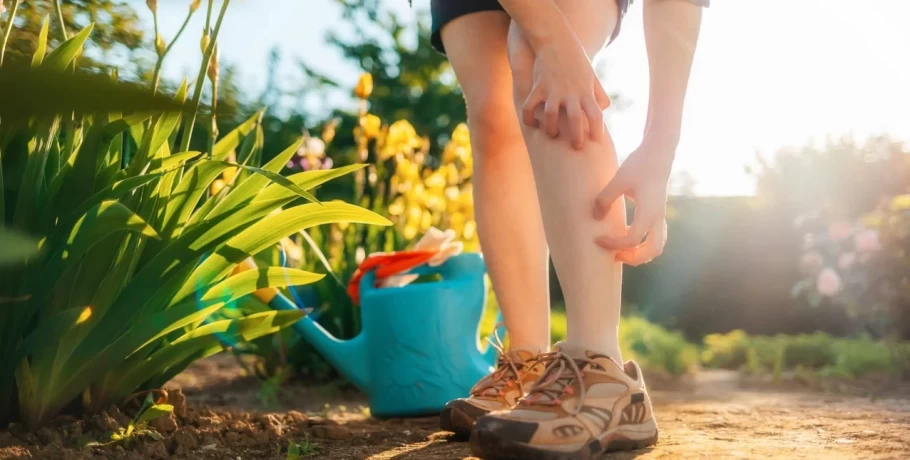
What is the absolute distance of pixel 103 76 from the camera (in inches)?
7.0

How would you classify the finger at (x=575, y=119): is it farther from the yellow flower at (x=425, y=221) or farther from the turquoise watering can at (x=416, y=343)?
the yellow flower at (x=425, y=221)

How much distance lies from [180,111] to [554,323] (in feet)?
17.0

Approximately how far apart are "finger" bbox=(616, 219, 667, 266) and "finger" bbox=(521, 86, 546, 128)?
0.22 metres

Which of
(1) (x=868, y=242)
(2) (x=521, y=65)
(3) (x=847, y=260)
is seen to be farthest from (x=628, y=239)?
(3) (x=847, y=260)

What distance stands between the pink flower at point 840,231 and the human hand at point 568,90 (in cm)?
414

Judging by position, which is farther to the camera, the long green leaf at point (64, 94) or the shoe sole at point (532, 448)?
the shoe sole at point (532, 448)

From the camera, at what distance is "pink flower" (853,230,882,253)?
4184 mm

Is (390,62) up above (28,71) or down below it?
above

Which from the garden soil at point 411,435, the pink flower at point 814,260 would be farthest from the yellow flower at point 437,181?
the pink flower at point 814,260

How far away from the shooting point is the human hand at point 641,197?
115 cm

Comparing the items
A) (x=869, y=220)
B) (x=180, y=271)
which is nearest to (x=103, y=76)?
(x=180, y=271)

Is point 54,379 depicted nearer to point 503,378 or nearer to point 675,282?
point 503,378

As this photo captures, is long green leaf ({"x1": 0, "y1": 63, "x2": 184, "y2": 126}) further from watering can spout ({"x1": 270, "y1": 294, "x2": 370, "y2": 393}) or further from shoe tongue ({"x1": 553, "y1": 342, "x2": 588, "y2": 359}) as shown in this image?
watering can spout ({"x1": 270, "y1": 294, "x2": 370, "y2": 393})

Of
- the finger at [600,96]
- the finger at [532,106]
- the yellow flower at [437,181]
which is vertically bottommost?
the finger at [532,106]
